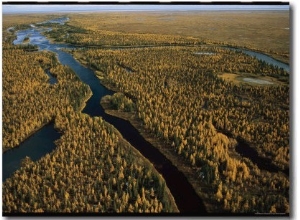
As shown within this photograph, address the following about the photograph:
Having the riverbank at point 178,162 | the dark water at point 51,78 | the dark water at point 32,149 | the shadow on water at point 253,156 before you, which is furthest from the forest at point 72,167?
the shadow on water at point 253,156

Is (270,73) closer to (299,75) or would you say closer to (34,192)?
(299,75)

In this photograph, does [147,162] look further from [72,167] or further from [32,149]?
[32,149]

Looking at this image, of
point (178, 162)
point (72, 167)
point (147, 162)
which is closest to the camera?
point (72, 167)

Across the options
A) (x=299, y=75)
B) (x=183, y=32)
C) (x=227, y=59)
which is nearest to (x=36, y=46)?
(x=183, y=32)

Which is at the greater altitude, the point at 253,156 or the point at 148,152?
the point at 148,152

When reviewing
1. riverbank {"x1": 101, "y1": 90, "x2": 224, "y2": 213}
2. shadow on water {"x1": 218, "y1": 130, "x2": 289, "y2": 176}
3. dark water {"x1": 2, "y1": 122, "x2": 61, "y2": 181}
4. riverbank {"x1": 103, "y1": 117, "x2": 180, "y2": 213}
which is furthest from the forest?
shadow on water {"x1": 218, "y1": 130, "x2": 289, "y2": 176}

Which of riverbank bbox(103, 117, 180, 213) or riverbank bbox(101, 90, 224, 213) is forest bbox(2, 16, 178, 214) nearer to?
riverbank bbox(103, 117, 180, 213)

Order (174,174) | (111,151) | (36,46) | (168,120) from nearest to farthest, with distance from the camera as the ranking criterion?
(174,174) < (111,151) < (168,120) < (36,46)

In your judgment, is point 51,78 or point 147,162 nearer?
point 147,162

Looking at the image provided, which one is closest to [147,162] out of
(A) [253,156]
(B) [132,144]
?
(B) [132,144]
